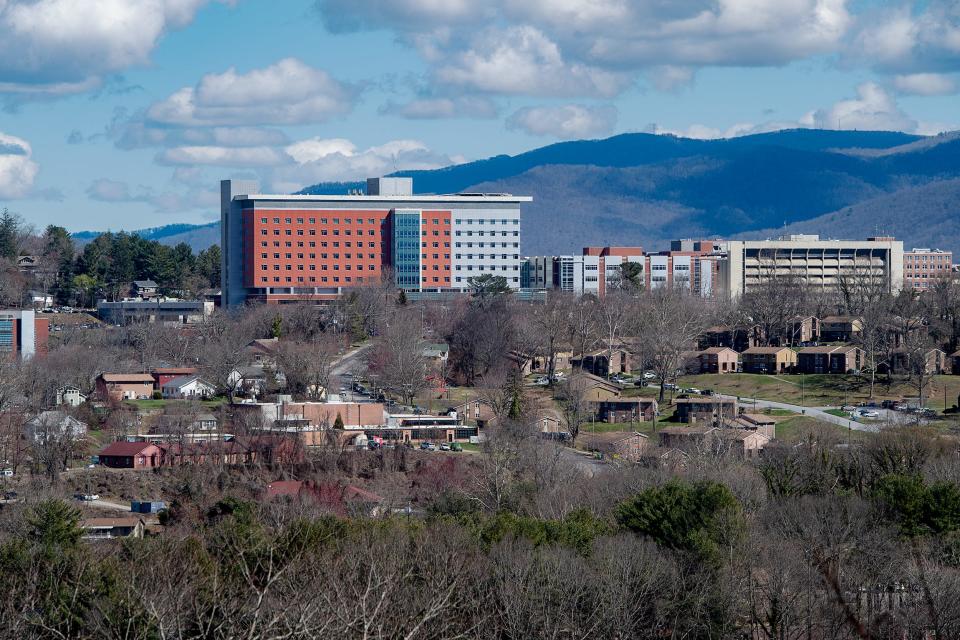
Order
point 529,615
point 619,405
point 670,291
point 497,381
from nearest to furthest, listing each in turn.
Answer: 1. point 529,615
2. point 619,405
3. point 497,381
4. point 670,291

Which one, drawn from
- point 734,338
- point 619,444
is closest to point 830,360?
point 734,338

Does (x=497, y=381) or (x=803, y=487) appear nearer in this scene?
(x=803, y=487)

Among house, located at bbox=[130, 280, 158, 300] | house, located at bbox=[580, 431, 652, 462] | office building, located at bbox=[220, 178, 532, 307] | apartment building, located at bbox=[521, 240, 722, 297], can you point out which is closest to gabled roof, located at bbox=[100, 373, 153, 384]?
Result: house, located at bbox=[580, 431, 652, 462]

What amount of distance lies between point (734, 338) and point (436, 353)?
51.2 ft

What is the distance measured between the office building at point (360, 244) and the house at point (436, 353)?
28.5m

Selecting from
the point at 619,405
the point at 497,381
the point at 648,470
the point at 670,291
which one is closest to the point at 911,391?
the point at 619,405

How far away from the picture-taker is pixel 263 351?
82.9 meters

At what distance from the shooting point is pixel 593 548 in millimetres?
33562

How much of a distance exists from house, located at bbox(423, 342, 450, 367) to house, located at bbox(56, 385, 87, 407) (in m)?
16.8

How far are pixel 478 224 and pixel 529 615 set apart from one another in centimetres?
8786

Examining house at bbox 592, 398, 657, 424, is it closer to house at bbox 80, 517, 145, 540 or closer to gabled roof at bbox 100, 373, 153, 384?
gabled roof at bbox 100, 373, 153, 384

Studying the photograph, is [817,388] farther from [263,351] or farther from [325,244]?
[325,244]

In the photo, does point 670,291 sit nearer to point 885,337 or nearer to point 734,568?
point 885,337

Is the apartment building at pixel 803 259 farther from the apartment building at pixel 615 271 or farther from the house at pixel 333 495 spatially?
the house at pixel 333 495
